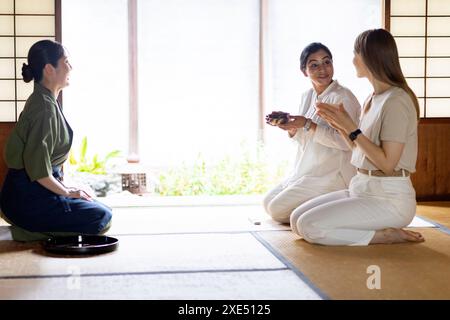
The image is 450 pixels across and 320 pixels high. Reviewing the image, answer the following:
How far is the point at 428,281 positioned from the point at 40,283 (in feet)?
5.40

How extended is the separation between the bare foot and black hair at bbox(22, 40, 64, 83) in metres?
2.03

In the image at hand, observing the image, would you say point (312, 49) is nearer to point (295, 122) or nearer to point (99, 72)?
point (295, 122)

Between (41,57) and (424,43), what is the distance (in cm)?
364

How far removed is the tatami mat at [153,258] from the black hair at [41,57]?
952 millimetres

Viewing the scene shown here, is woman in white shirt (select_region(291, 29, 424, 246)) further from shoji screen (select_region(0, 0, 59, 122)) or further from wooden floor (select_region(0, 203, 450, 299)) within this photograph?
shoji screen (select_region(0, 0, 59, 122))

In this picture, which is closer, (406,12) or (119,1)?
(406,12)

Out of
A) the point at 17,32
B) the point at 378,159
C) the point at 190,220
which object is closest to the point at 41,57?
the point at 190,220

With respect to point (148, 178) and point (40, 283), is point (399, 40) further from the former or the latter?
point (40, 283)

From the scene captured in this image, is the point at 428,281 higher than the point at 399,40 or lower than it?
lower

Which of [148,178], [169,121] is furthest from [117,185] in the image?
[169,121]

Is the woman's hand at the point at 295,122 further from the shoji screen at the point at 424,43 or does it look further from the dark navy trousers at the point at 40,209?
the shoji screen at the point at 424,43

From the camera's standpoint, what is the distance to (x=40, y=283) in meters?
2.97

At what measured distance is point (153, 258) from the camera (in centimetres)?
350
